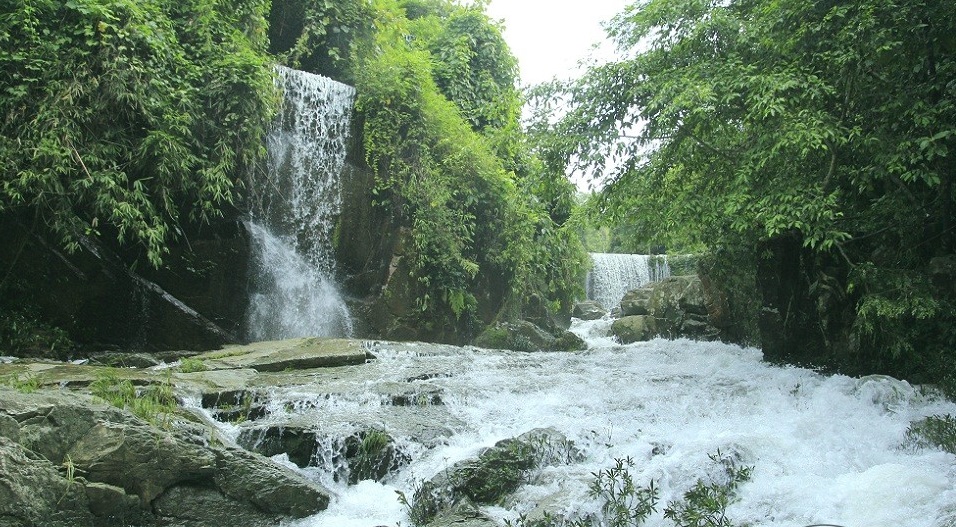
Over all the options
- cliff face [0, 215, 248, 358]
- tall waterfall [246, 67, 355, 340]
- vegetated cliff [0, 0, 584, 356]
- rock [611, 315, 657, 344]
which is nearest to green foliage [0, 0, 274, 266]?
vegetated cliff [0, 0, 584, 356]

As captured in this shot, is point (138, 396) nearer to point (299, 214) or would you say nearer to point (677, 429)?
point (677, 429)

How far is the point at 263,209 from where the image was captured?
43.7ft

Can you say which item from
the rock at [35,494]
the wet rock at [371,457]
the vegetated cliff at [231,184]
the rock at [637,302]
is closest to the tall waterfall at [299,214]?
the vegetated cliff at [231,184]

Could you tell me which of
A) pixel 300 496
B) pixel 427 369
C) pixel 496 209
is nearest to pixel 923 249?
pixel 427 369

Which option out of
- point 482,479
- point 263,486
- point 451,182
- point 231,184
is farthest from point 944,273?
point 231,184

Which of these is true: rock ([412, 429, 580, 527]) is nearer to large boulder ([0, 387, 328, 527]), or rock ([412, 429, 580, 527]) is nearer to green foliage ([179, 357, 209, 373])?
large boulder ([0, 387, 328, 527])

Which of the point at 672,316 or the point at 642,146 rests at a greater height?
the point at 642,146

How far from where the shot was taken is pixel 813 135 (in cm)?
686

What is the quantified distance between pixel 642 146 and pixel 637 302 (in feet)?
33.6

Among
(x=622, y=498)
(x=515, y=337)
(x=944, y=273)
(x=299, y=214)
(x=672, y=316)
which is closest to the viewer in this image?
(x=622, y=498)

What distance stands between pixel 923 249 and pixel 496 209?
9.42 meters

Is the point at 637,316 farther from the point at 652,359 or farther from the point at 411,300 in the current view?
the point at 411,300

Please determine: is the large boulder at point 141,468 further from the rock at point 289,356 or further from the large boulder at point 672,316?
the large boulder at point 672,316

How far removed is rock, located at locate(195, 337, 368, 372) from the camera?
29.9 ft
